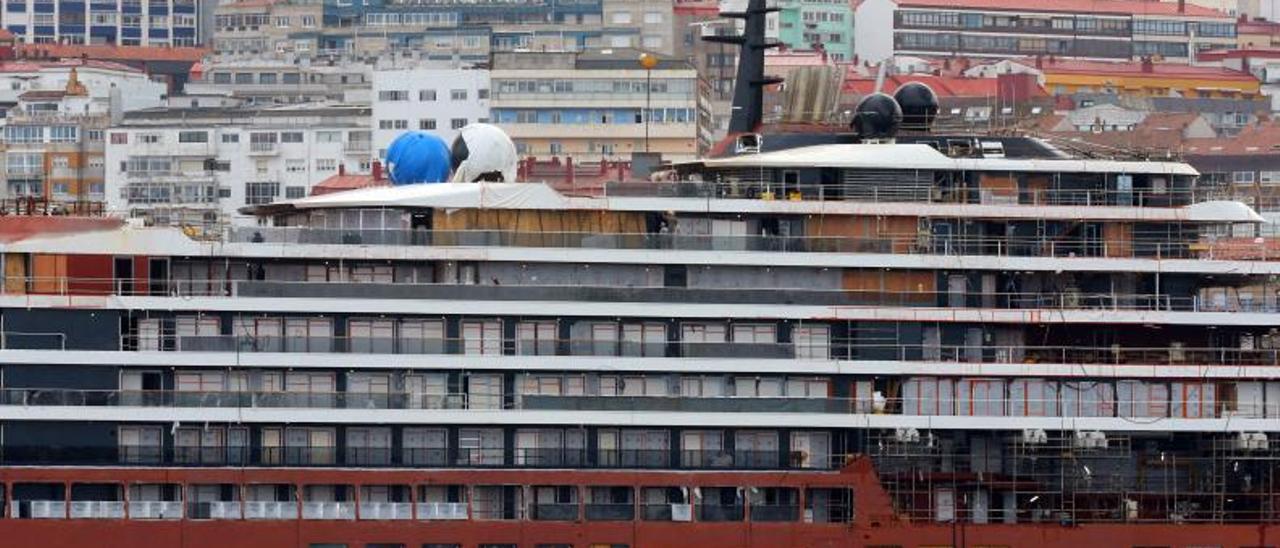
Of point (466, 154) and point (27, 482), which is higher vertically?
point (466, 154)

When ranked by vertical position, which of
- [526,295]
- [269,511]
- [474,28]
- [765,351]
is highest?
[474,28]

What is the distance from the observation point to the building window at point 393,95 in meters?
157

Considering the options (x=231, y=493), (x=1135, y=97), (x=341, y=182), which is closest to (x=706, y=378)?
(x=231, y=493)

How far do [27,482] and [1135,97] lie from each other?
131 m

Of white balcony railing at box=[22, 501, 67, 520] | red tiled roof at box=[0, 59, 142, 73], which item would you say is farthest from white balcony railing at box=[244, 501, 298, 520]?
red tiled roof at box=[0, 59, 142, 73]

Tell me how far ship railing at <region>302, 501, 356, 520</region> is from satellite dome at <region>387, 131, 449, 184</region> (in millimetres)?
9156

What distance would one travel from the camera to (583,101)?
493 ft

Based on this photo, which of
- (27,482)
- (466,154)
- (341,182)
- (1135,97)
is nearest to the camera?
(27,482)

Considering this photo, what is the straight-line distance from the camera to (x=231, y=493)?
206ft

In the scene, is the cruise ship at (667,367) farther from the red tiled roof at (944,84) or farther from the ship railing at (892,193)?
the red tiled roof at (944,84)

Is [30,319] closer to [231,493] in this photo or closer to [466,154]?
[231,493]

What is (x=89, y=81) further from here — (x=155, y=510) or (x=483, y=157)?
(x=155, y=510)

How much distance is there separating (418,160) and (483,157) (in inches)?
62.4

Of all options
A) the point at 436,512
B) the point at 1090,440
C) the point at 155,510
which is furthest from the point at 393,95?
the point at 155,510
